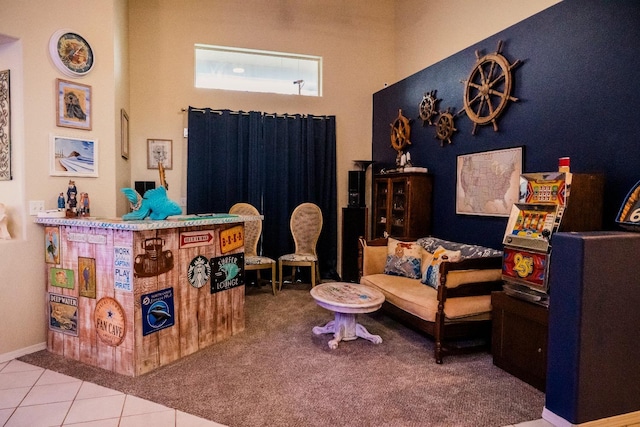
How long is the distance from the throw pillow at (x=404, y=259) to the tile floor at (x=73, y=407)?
1.86 meters

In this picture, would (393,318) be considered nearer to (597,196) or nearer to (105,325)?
(597,196)

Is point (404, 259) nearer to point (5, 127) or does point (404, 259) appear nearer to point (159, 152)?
point (159, 152)

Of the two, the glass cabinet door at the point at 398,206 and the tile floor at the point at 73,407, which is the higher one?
the glass cabinet door at the point at 398,206

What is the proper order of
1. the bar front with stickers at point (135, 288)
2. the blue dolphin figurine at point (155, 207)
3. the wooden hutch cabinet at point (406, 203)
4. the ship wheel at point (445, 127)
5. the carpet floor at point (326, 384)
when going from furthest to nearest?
the wooden hutch cabinet at point (406, 203) → the ship wheel at point (445, 127) → the blue dolphin figurine at point (155, 207) → the bar front with stickers at point (135, 288) → the carpet floor at point (326, 384)

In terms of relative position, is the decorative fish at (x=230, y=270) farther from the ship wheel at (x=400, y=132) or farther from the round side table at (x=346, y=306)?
the ship wheel at (x=400, y=132)

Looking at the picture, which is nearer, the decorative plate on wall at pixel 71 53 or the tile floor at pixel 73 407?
the tile floor at pixel 73 407

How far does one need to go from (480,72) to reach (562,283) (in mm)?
2429

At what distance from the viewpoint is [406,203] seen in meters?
4.63

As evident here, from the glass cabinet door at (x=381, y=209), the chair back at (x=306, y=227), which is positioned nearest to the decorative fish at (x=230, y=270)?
the chair back at (x=306, y=227)

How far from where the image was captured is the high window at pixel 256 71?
5.47m

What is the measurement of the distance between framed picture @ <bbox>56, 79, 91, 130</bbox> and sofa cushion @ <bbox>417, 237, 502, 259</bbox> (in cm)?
350

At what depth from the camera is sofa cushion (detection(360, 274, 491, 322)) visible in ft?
10.0

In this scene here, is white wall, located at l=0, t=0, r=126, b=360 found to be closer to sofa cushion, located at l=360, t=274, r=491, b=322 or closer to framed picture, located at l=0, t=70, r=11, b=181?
framed picture, located at l=0, t=70, r=11, b=181

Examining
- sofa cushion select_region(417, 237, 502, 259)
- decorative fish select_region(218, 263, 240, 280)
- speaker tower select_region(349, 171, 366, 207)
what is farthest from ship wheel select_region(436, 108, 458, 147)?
decorative fish select_region(218, 263, 240, 280)
